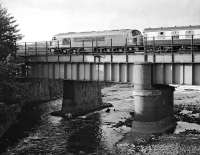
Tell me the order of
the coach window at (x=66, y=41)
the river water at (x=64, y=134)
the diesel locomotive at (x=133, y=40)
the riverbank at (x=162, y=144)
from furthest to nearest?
1. the coach window at (x=66, y=41)
2. the diesel locomotive at (x=133, y=40)
3. the river water at (x=64, y=134)
4. the riverbank at (x=162, y=144)

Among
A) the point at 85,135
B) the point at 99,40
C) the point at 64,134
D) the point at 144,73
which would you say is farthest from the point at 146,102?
the point at 99,40

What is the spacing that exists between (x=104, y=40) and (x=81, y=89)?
9838mm

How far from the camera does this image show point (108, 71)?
38.2 m

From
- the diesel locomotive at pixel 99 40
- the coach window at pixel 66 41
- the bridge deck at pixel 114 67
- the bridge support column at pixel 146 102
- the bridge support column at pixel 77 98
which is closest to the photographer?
the bridge deck at pixel 114 67

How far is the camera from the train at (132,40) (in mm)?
39594

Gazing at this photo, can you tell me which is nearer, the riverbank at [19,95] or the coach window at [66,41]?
the riverbank at [19,95]

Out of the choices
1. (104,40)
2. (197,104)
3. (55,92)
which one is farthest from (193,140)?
(55,92)

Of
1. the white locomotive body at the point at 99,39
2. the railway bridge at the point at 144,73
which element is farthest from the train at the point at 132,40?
the railway bridge at the point at 144,73

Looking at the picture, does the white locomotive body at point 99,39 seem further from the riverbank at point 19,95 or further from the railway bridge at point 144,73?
the riverbank at point 19,95

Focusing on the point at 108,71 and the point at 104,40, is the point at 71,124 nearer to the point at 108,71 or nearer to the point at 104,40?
the point at 108,71

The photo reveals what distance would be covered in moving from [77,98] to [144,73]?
20.9 m

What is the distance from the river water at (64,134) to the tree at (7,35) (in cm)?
1043

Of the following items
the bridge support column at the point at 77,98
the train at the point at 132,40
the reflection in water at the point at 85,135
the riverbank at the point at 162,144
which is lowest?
the reflection in water at the point at 85,135

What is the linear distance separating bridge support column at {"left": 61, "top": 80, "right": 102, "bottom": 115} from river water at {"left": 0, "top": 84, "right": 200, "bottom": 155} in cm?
273
